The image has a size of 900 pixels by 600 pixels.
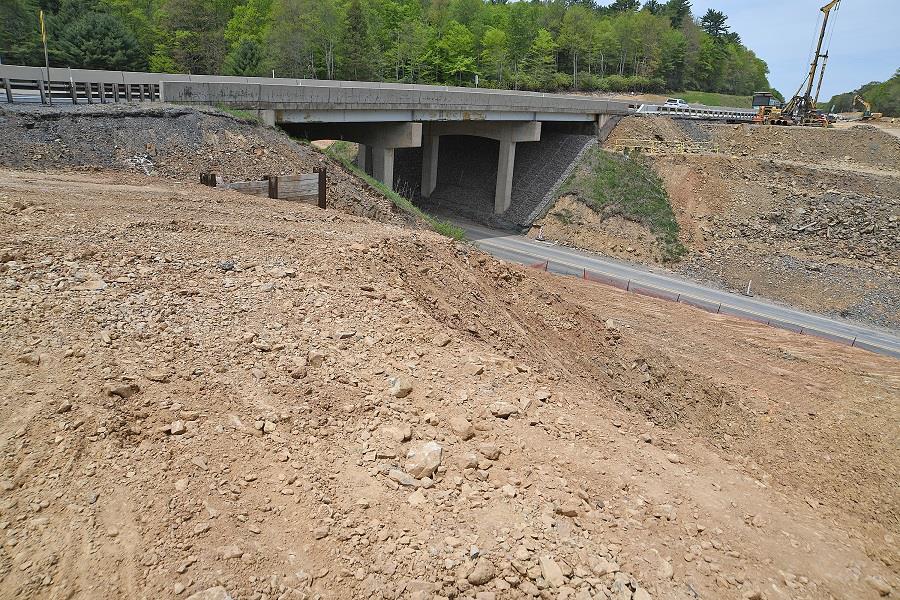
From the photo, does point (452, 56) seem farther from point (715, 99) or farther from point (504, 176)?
point (715, 99)

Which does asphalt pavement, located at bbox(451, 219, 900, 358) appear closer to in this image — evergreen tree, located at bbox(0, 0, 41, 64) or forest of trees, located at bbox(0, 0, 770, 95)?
forest of trees, located at bbox(0, 0, 770, 95)

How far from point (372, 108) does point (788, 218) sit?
25561 millimetres

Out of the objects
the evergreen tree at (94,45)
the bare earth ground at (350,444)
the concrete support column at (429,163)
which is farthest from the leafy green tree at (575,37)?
the bare earth ground at (350,444)

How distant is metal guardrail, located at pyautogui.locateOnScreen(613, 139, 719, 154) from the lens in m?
44.8

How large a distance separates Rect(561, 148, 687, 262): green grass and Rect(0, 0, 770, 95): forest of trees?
3051 cm

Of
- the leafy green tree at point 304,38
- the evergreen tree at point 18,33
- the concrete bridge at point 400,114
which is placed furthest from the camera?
the leafy green tree at point 304,38

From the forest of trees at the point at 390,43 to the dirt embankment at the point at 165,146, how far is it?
3452 centimetres

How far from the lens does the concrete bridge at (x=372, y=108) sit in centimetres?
2492

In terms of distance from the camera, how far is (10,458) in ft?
21.8

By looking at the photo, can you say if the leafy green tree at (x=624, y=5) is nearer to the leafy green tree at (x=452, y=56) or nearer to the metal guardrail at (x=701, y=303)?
the leafy green tree at (x=452, y=56)

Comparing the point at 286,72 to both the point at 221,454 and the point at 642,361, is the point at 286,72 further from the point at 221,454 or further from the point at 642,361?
the point at 221,454

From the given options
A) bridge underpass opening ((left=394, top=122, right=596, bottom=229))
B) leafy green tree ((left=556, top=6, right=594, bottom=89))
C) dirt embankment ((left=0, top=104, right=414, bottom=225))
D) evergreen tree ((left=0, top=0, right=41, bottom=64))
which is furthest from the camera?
leafy green tree ((left=556, top=6, right=594, bottom=89))

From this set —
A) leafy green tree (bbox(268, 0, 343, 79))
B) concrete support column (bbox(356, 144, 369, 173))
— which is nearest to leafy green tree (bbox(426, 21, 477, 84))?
leafy green tree (bbox(268, 0, 343, 79))

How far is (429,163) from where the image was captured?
46.3m
